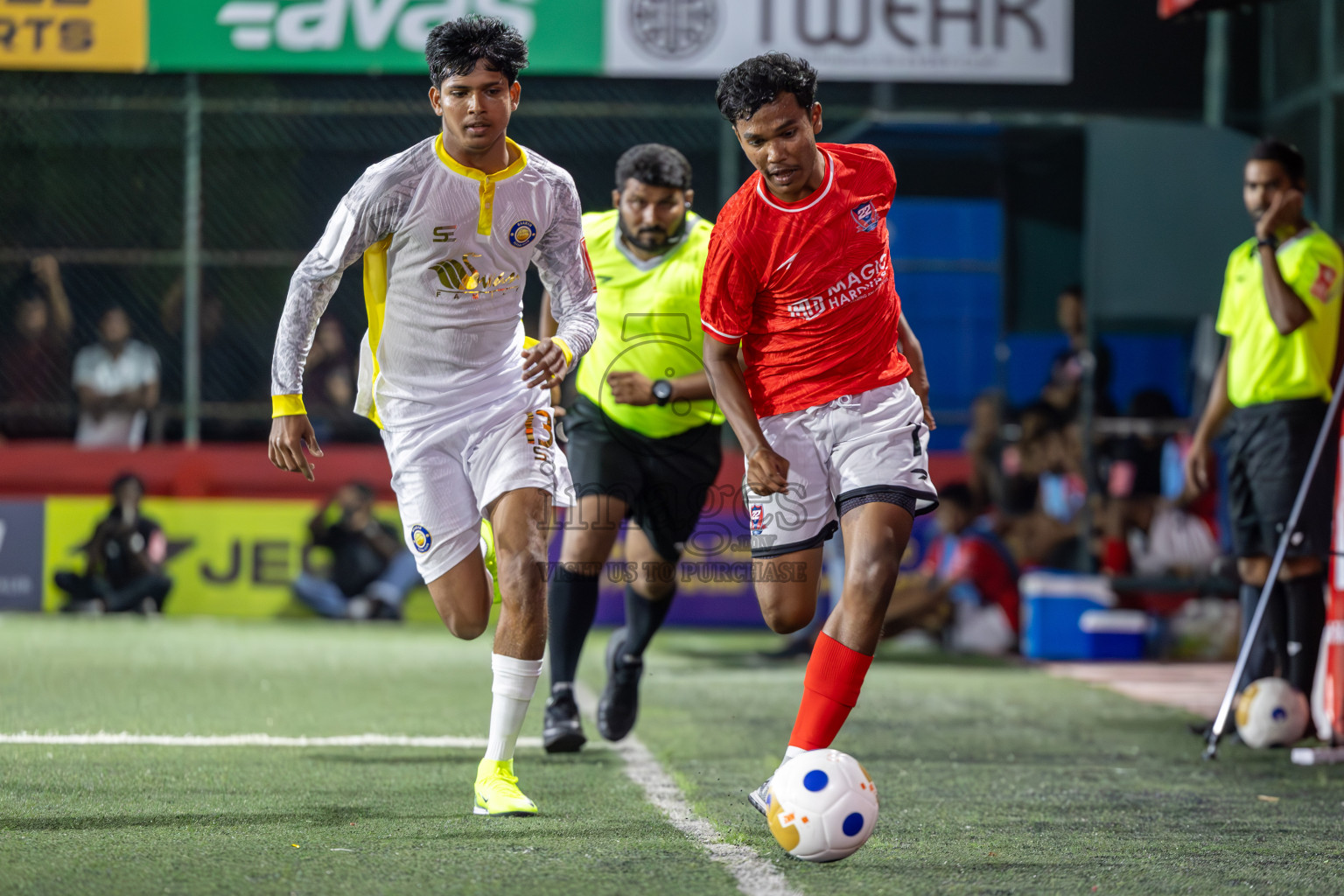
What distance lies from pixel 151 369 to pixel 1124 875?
33.6 feet

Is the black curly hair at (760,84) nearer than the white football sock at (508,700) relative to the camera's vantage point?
Yes

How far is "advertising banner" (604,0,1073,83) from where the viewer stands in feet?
40.0

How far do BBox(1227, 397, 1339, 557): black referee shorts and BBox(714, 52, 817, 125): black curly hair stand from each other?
114 inches

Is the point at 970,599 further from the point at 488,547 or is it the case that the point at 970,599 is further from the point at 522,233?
the point at 522,233

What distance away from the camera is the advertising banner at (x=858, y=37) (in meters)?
12.2

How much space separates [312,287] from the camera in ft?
14.6

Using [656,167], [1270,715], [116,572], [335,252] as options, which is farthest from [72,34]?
[1270,715]

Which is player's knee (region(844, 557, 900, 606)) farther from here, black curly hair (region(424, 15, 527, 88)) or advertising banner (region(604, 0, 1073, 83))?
advertising banner (region(604, 0, 1073, 83))

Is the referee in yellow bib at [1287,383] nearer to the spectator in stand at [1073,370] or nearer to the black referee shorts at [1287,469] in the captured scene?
the black referee shorts at [1287,469]

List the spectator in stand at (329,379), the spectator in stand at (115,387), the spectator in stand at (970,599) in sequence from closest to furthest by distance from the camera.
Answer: the spectator in stand at (970,599) < the spectator in stand at (115,387) < the spectator in stand at (329,379)

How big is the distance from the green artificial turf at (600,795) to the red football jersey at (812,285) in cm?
122

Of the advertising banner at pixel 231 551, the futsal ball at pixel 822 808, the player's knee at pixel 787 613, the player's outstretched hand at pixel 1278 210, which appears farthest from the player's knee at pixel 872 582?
the advertising banner at pixel 231 551

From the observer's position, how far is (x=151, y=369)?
41.1 ft

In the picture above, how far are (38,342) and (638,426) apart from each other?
8577 mm
